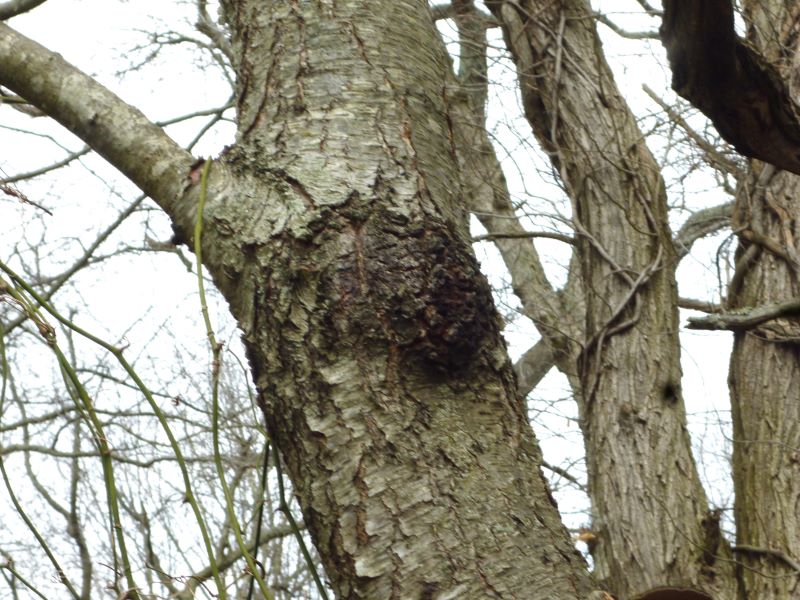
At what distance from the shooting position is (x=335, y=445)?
1.26 meters

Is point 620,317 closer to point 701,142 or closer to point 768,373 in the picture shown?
point 768,373

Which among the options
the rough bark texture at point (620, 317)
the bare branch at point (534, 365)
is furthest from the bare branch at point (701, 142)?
the bare branch at point (534, 365)

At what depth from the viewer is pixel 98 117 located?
64.1 inches

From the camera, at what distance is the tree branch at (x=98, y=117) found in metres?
1.59

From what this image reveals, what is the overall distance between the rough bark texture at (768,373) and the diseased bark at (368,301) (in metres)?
2.81

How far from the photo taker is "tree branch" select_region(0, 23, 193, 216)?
1591 millimetres

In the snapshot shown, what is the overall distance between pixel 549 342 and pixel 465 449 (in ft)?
16.0

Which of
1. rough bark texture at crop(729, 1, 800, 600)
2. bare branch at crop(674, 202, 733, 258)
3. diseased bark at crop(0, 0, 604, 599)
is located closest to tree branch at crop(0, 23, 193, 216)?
diseased bark at crop(0, 0, 604, 599)

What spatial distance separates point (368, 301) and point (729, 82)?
2.77ft

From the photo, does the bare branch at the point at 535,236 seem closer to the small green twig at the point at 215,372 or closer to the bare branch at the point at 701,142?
the bare branch at the point at 701,142

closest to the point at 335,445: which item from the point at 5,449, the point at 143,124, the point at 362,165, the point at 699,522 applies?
the point at 362,165

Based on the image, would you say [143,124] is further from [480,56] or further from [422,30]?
[480,56]

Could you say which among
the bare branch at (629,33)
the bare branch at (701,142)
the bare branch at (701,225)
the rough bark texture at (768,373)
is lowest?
the rough bark texture at (768,373)

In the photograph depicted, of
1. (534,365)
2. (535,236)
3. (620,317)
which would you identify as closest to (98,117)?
(620,317)
